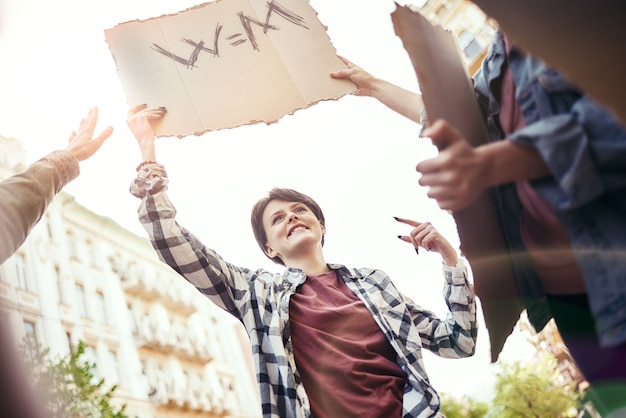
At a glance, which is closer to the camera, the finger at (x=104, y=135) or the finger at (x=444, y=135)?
the finger at (x=444, y=135)

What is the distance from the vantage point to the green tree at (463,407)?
1.25 metres

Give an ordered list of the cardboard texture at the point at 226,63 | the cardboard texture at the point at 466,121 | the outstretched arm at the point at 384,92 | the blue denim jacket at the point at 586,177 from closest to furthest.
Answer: the blue denim jacket at the point at 586,177, the cardboard texture at the point at 466,121, the outstretched arm at the point at 384,92, the cardboard texture at the point at 226,63

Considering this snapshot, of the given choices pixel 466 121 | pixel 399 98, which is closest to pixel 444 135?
pixel 466 121

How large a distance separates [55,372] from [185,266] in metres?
0.31

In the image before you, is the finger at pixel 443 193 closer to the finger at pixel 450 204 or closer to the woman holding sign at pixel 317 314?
the finger at pixel 450 204

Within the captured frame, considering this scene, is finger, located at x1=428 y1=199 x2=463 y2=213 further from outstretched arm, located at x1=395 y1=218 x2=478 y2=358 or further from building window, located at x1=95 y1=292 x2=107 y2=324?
building window, located at x1=95 y1=292 x2=107 y2=324

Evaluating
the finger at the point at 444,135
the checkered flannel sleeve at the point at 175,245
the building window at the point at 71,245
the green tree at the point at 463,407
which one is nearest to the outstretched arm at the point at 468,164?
the finger at the point at 444,135

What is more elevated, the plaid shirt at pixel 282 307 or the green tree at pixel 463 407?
the plaid shirt at pixel 282 307

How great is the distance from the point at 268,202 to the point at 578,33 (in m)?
0.70

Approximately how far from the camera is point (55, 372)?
3.71ft

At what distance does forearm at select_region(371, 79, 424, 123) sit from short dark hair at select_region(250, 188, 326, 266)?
0.86 feet

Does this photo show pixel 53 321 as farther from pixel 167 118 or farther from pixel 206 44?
pixel 206 44

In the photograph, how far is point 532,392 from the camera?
1.23m

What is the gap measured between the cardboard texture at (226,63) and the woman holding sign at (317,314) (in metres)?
0.07
